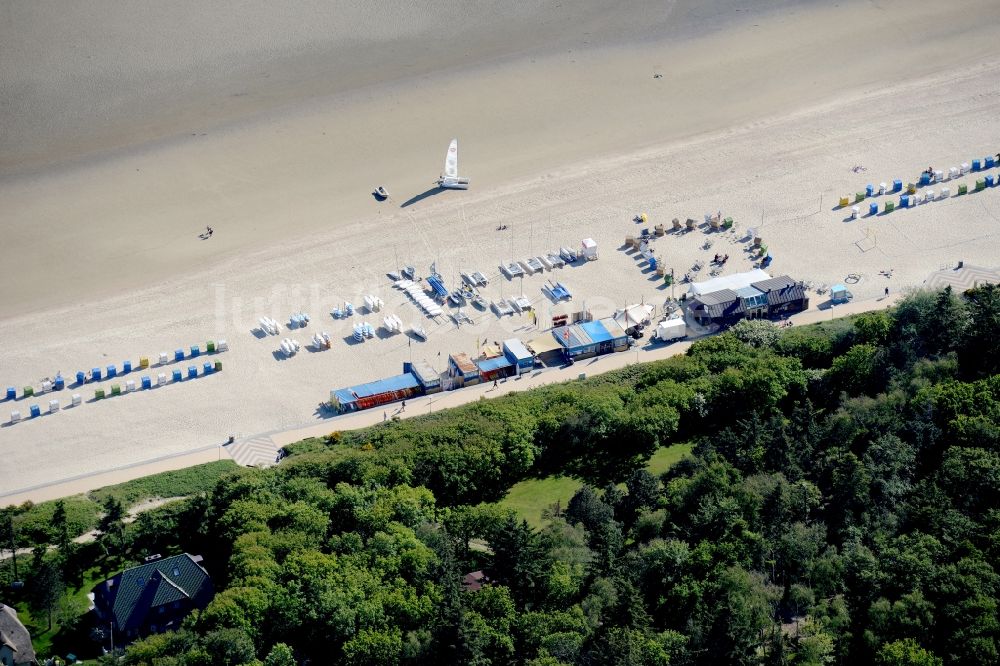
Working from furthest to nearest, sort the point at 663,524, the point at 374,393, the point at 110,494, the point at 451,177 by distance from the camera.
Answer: the point at 451,177, the point at 374,393, the point at 110,494, the point at 663,524

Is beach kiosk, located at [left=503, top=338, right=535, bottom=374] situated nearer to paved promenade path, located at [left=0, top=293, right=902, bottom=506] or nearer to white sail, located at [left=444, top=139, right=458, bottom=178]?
paved promenade path, located at [left=0, top=293, right=902, bottom=506]

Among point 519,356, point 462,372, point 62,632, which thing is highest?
point 519,356

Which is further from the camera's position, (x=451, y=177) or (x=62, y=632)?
(x=451, y=177)

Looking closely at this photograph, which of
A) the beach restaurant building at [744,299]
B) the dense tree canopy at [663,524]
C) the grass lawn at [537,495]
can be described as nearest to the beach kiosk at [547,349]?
the dense tree canopy at [663,524]

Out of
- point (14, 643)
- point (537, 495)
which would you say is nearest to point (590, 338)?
point (537, 495)

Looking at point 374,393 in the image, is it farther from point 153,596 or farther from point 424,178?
A: point 424,178

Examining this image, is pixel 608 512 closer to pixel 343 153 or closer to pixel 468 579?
pixel 468 579

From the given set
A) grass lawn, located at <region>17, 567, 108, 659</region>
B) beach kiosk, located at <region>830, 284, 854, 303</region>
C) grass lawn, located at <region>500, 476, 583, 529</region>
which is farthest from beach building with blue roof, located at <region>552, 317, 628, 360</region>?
grass lawn, located at <region>17, 567, 108, 659</region>

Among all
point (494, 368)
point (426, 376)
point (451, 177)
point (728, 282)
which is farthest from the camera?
point (451, 177)
